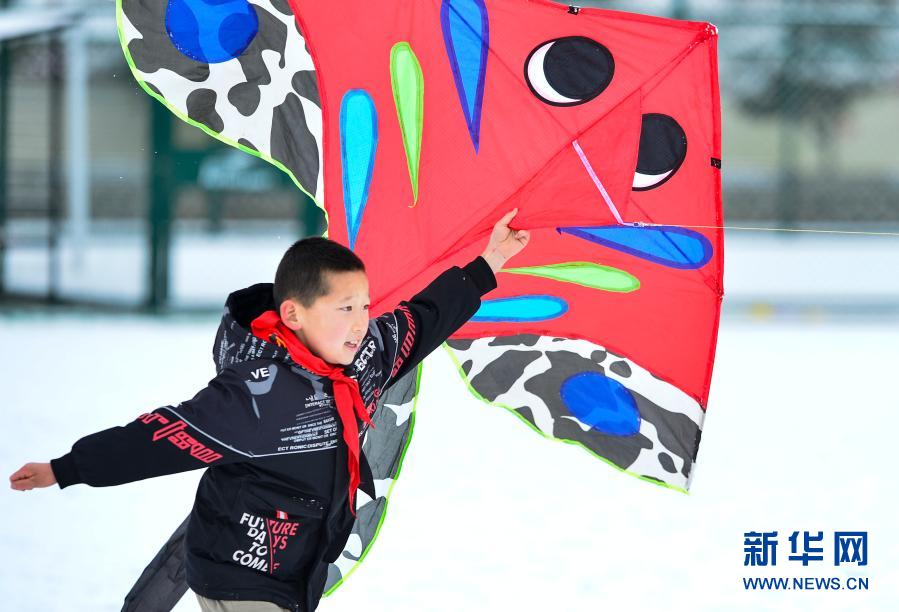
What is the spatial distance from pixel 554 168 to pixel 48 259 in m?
7.59

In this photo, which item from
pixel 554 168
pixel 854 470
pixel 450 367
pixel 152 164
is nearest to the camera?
pixel 554 168

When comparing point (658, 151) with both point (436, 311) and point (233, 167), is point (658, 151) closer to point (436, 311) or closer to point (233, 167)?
point (436, 311)

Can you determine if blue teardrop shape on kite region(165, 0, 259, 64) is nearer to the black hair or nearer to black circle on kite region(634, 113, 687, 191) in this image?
the black hair

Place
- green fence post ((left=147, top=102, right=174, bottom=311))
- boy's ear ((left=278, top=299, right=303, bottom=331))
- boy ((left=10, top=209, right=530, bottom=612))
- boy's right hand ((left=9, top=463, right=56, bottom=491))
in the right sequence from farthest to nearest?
green fence post ((left=147, top=102, right=174, bottom=311)) < boy's ear ((left=278, top=299, right=303, bottom=331)) < boy ((left=10, top=209, right=530, bottom=612)) < boy's right hand ((left=9, top=463, right=56, bottom=491))

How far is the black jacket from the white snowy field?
1200mm

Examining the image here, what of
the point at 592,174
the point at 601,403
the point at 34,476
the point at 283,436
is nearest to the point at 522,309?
A: the point at 601,403

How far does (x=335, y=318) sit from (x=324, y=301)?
0.13ft

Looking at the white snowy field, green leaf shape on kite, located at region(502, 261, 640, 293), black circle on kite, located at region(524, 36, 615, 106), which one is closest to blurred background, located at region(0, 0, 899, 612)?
the white snowy field

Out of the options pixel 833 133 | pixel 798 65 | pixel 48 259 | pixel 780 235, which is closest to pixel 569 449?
pixel 48 259

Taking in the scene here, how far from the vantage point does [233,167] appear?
9.49 meters

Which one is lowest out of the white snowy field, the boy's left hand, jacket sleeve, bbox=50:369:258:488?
the white snowy field

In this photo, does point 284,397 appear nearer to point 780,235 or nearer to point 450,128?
point 450,128

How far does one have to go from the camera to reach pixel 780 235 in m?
15.5

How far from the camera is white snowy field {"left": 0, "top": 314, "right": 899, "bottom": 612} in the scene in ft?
12.1
